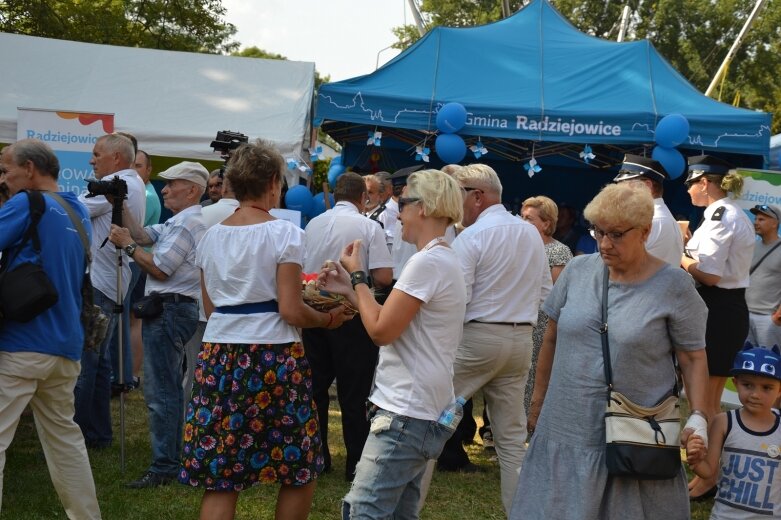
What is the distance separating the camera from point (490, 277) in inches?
192

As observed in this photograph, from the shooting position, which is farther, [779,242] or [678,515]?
[779,242]

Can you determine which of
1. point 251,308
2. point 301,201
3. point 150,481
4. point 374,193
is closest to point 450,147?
point 374,193

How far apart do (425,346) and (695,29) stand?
39.7 m

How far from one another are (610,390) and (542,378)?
20.4 inches

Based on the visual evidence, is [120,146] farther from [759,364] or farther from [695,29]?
[695,29]


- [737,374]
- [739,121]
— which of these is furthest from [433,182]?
[739,121]

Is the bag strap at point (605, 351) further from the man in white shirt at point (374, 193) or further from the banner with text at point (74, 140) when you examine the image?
the banner with text at point (74, 140)

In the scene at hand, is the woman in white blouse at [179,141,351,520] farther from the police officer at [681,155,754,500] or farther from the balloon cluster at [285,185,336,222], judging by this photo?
the balloon cluster at [285,185,336,222]

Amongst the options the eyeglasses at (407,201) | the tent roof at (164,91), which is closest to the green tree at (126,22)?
the tent roof at (164,91)

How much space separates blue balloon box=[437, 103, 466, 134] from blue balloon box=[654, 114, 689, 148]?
2085mm

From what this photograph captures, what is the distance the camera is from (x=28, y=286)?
4035 mm

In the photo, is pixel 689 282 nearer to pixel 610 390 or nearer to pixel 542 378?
pixel 610 390

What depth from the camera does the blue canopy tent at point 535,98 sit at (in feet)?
32.4

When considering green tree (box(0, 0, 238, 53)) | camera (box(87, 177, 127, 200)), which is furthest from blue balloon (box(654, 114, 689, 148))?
green tree (box(0, 0, 238, 53))
